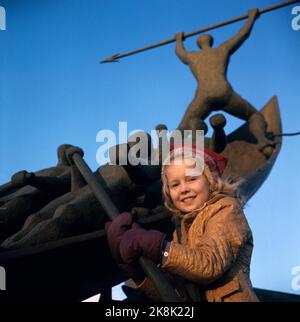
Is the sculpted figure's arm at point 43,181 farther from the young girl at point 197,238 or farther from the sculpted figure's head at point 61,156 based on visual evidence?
the young girl at point 197,238

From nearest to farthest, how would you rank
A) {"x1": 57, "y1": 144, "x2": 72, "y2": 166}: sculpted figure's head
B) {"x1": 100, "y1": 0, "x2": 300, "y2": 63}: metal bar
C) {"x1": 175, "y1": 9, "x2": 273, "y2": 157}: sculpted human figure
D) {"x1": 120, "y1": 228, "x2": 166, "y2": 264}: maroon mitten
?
{"x1": 120, "y1": 228, "x2": 166, "y2": 264}: maroon mitten → {"x1": 57, "y1": 144, "x2": 72, "y2": 166}: sculpted figure's head → {"x1": 175, "y1": 9, "x2": 273, "y2": 157}: sculpted human figure → {"x1": 100, "y1": 0, "x2": 300, "y2": 63}: metal bar

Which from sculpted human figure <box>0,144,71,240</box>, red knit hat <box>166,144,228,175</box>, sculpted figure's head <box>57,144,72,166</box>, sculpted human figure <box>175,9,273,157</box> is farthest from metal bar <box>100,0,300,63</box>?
red knit hat <box>166,144,228,175</box>

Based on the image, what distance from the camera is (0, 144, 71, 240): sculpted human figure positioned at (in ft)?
9.12

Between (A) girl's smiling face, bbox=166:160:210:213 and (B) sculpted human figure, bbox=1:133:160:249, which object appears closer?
(A) girl's smiling face, bbox=166:160:210:213

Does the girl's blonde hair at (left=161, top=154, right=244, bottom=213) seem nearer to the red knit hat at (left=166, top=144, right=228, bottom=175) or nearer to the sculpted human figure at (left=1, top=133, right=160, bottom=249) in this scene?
the red knit hat at (left=166, top=144, right=228, bottom=175)

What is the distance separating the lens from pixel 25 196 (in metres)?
3.05

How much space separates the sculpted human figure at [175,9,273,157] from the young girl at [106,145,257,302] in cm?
278

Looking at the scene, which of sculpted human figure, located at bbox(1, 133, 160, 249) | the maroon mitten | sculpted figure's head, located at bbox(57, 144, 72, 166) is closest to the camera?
the maroon mitten

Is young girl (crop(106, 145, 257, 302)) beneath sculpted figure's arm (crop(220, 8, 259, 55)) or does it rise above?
beneath

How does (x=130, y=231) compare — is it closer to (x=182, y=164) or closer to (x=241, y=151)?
(x=182, y=164)

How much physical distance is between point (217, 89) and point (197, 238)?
3436 millimetres

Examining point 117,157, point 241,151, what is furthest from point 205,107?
point 117,157

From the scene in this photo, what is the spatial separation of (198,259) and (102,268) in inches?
60.5

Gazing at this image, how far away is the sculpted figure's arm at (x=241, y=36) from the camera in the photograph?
5113 millimetres
